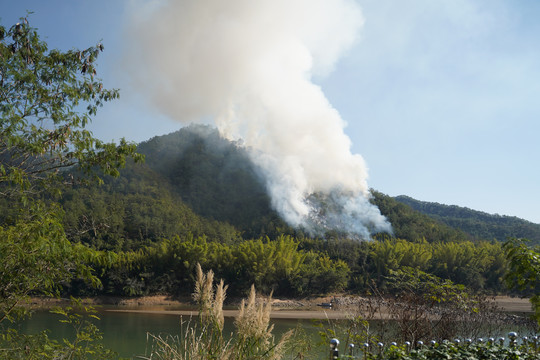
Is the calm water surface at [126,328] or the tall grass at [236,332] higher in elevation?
the tall grass at [236,332]

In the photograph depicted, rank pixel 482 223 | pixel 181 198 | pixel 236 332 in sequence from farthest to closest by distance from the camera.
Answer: pixel 482 223
pixel 181 198
pixel 236 332

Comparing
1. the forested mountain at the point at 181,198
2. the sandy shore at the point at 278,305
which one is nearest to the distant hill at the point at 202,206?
the forested mountain at the point at 181,198

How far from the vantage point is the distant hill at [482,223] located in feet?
182

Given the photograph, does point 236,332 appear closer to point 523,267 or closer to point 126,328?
point 523,267

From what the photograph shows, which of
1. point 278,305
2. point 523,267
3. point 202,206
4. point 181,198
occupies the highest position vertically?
point 181,198

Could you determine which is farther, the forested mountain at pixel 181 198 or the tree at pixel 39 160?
the forested mountain at pixel 181 198

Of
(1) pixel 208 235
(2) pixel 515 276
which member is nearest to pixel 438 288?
(2) pixel 515 276

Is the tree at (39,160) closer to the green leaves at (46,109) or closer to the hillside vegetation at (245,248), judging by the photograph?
the green leaves at (46,109)

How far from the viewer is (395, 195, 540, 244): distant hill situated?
55.3 m

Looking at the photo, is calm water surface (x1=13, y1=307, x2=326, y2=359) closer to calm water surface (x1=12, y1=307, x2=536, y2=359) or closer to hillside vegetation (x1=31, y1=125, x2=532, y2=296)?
calm water surface (x1=12, y1=307, x2=536, y2=359)

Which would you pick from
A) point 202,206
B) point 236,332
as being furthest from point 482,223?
point 236,332

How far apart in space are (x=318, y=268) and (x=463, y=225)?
42.1 m

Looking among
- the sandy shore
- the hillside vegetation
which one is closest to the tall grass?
the hillside vegetation

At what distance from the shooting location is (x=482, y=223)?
215 feet
